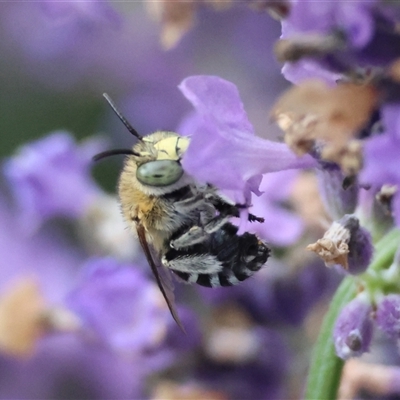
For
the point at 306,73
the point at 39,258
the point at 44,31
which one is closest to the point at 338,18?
the point at 306,73

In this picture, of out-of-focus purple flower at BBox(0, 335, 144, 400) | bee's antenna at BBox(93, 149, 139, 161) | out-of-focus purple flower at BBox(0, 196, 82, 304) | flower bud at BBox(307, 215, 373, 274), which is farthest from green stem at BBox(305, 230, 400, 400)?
out-of-focus purple flower at BBox(0, 196, 82, 304)

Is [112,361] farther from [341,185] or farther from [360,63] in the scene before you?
[360,63]

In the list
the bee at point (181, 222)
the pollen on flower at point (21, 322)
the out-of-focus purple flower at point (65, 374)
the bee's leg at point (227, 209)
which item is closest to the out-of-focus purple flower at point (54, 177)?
the pollen on flower at point (21, 322)

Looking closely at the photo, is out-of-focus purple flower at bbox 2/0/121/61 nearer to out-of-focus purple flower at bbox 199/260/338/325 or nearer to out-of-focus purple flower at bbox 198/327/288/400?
out-of-focus purple flower at bbox 199/260/338/325

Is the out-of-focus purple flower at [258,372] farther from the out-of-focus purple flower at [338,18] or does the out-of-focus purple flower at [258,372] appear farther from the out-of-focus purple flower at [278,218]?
the out-of-focus purple flower at [338,18]

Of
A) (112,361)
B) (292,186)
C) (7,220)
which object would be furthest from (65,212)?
Result: (7,220)

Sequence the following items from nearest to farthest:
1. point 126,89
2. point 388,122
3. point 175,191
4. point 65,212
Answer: point 388,122 → point 175,191 → point 65,212 → point 126,89
